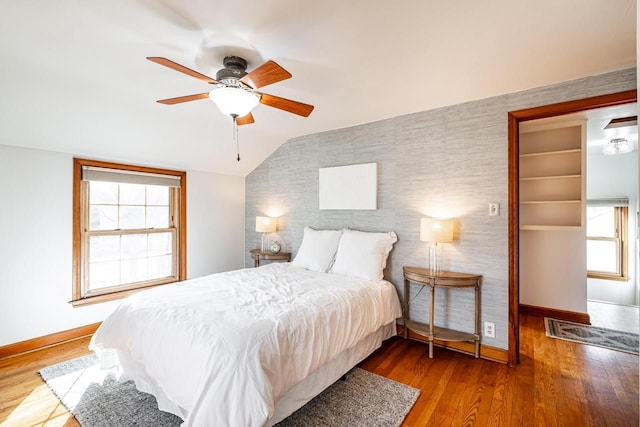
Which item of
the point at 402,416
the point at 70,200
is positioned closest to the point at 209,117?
the point at 70,200

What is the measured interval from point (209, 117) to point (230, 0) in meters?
1.78

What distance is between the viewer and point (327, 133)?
3.68m

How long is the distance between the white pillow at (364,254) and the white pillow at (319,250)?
115 mm

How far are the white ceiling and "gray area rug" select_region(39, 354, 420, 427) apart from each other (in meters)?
2.22

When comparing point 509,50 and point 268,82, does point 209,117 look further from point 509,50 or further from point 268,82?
point 509,50

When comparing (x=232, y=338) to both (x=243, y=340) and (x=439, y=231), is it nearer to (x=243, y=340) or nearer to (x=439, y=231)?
(x=243, y=340)

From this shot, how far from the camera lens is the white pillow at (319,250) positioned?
3.21 metres

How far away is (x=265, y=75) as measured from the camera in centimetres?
170

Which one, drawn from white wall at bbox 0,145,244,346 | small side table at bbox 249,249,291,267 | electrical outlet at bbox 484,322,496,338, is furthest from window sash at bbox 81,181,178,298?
electrical outlet at bbox 484,322,496,338

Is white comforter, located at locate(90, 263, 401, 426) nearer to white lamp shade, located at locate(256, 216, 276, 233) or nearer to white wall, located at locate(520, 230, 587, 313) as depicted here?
white lamp shade, located at locate(256, 216, 276, 233)

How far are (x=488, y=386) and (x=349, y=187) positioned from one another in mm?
2273

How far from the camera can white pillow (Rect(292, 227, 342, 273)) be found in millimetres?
3205

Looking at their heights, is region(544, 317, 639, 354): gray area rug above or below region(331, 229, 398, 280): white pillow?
below

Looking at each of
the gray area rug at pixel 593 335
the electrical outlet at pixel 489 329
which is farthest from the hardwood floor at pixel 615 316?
the electrical outlet at pixel 489 329
